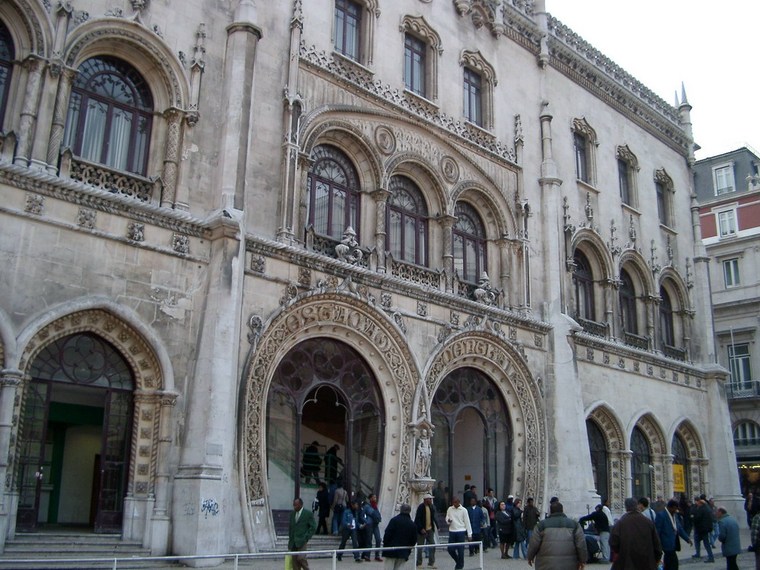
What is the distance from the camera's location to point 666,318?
105 ft

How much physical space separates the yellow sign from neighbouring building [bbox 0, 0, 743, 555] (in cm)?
17

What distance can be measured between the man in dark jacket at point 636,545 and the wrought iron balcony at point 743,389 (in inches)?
1259

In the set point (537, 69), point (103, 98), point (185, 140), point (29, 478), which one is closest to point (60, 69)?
point (103, 98)

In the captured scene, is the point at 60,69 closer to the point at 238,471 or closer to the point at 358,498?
the point at 238,471

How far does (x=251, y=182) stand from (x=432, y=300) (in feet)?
19.5

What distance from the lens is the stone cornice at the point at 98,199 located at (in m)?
14.2

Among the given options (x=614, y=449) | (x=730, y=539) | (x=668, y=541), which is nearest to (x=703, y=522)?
(x=730, y=539)

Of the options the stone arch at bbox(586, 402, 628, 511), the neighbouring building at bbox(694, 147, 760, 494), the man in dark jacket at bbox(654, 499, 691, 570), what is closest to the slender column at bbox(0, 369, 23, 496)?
the man in dark jacket at bbox(654, 499, 691, 570)

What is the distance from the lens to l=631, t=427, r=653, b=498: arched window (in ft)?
91.3

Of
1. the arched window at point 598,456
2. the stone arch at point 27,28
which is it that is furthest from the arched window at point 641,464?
the stone arch at point 27,28

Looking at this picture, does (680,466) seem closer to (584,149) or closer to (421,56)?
(584,149)

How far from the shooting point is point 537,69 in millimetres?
27469

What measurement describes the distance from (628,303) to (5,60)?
22621 millimetres

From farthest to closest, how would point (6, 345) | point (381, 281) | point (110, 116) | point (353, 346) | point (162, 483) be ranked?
1. point (381, 281)
2. point (353, 346)
3. point (110, 116)
4. point (162, 483)
5. point (6, 345)
